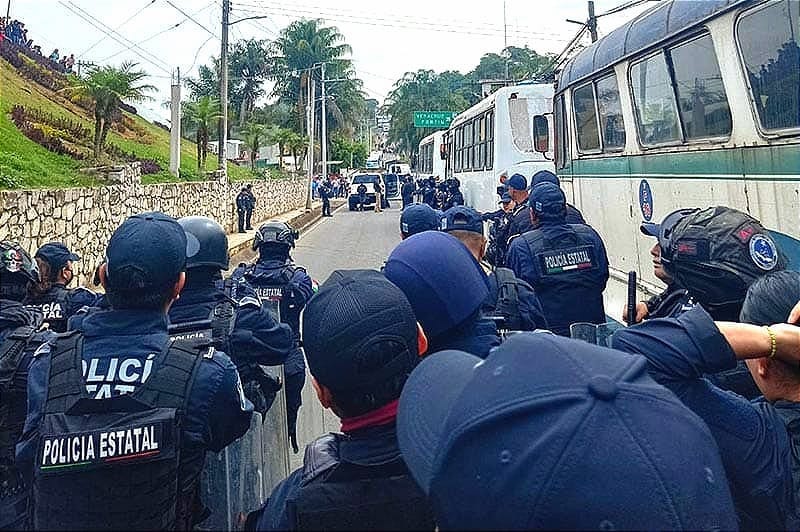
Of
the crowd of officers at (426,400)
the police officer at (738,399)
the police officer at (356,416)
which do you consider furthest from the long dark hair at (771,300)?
the police officer at (356,416)

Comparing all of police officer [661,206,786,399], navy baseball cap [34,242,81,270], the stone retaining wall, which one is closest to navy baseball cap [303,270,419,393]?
police officer [661,206,786,399]

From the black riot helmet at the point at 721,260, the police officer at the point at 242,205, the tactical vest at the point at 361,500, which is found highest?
the police officer at the point at 242,205

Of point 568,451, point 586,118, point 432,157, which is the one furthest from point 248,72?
point 568,451

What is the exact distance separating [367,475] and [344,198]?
5048 cm

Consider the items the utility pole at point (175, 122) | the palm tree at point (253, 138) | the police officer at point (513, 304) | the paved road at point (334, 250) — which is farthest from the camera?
the palm tree at point (253, 138)

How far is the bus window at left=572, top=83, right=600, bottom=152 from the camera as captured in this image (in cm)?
842

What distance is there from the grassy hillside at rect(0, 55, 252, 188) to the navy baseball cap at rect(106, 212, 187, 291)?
28.1 feet

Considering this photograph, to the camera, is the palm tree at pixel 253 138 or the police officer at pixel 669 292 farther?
the palm tree at pixel 253 138

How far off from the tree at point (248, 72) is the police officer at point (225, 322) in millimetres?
49155

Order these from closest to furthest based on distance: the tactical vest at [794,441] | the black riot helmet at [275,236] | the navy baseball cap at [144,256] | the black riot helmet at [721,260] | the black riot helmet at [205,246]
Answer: the tactical vest at [794,441] → the navy baseball cap at [144,256] → the black riot helmet at [721,260] → the black riot helmet at [205,246] → the black riot helmet at [275,236]

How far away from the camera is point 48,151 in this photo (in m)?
15.1

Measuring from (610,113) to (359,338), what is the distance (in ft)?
21.6

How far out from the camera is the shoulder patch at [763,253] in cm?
260

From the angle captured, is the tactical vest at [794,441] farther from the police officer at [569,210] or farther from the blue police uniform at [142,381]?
the police officer at [569,210]
